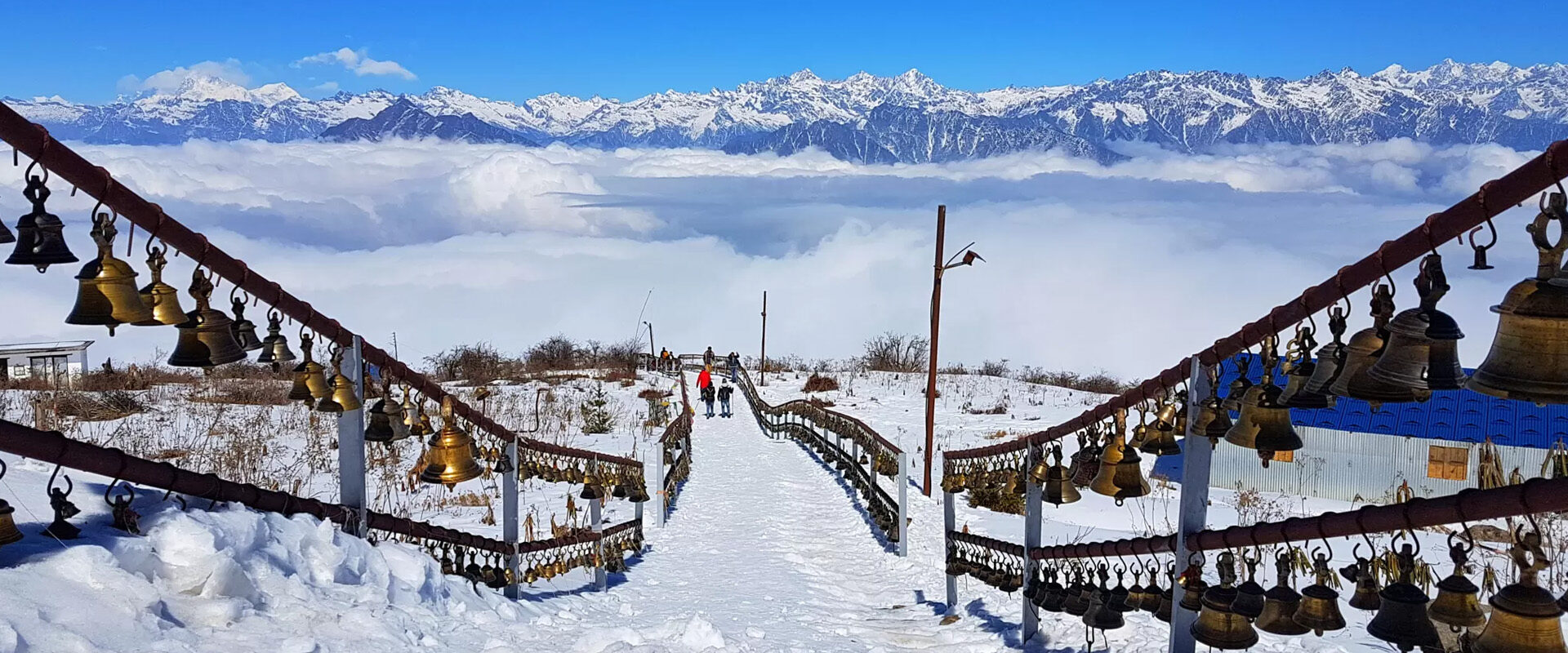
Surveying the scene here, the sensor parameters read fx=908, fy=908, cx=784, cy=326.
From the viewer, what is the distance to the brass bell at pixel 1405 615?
2.93 meters

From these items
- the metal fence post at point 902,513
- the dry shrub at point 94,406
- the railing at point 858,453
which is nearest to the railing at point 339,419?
the metal fence post at point 902,513

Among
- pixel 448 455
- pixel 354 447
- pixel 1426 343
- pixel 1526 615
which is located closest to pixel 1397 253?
pixel 1426 343

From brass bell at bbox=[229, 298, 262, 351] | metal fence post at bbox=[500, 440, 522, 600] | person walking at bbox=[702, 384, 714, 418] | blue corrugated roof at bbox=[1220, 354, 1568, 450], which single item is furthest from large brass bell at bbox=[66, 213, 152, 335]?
person walking at bbox=[702, 384, 714, 418]

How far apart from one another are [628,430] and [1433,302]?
19.0 meters

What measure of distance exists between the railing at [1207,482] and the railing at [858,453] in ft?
11.9

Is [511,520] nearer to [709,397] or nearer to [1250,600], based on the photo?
[1250,600]

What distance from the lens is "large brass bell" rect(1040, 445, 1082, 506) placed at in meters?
5.49

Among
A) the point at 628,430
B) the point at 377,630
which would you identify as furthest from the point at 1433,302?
the point at 628,430

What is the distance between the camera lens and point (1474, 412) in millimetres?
15539

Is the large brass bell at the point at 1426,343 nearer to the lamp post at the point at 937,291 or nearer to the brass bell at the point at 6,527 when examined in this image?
the brass bell at the point at 6,527

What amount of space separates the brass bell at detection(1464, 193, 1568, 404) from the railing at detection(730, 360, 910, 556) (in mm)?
8395

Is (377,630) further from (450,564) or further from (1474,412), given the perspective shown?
(1474,412)

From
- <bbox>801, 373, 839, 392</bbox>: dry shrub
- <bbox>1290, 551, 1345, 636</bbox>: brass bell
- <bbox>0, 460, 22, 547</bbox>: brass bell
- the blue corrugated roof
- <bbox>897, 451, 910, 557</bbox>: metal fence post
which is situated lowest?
<bbox>801, 373, 839, 392</bbox>: dry shrub

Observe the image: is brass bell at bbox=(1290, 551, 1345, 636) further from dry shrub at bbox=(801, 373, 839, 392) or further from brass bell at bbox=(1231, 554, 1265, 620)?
dry shrub at bbox=(801, 373, 839, 392)
